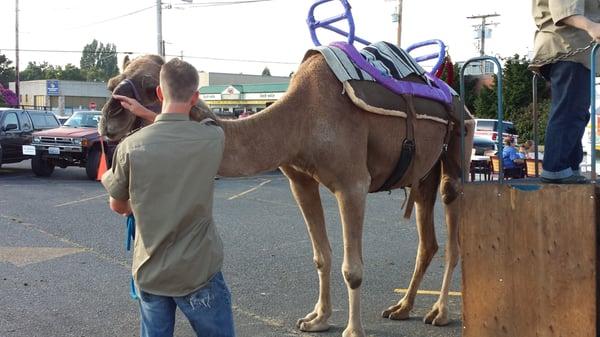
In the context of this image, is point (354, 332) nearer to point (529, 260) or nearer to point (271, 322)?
point (271, 322)

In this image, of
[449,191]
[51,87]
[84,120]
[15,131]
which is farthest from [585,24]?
[51,87]

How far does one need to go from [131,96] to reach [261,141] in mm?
946

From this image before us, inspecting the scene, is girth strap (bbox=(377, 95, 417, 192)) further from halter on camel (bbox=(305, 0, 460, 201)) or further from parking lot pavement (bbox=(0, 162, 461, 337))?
parking lot pavement (bbox=(0, 162, 461, 337))

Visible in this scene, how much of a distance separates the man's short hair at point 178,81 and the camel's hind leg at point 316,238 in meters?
2.18

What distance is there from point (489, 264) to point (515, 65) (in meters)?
31.3

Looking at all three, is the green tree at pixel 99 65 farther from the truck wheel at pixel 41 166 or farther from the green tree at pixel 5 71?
the truck wheel at pixel 41 166

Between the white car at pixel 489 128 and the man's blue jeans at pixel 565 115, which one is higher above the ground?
the man's blue jeans at pixel 565 115

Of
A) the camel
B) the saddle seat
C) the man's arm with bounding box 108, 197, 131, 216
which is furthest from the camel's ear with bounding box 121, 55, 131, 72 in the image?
the saddle seat

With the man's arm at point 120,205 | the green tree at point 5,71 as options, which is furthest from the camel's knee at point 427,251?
the green tree at point 5,71

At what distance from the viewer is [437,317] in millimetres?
5371

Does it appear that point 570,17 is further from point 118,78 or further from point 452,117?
point 118,78

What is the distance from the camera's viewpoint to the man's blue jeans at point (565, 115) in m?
3.87

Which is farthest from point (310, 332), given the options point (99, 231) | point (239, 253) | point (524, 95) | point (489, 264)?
point (524, 95)

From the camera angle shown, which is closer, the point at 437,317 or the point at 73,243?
the point at 437,317
